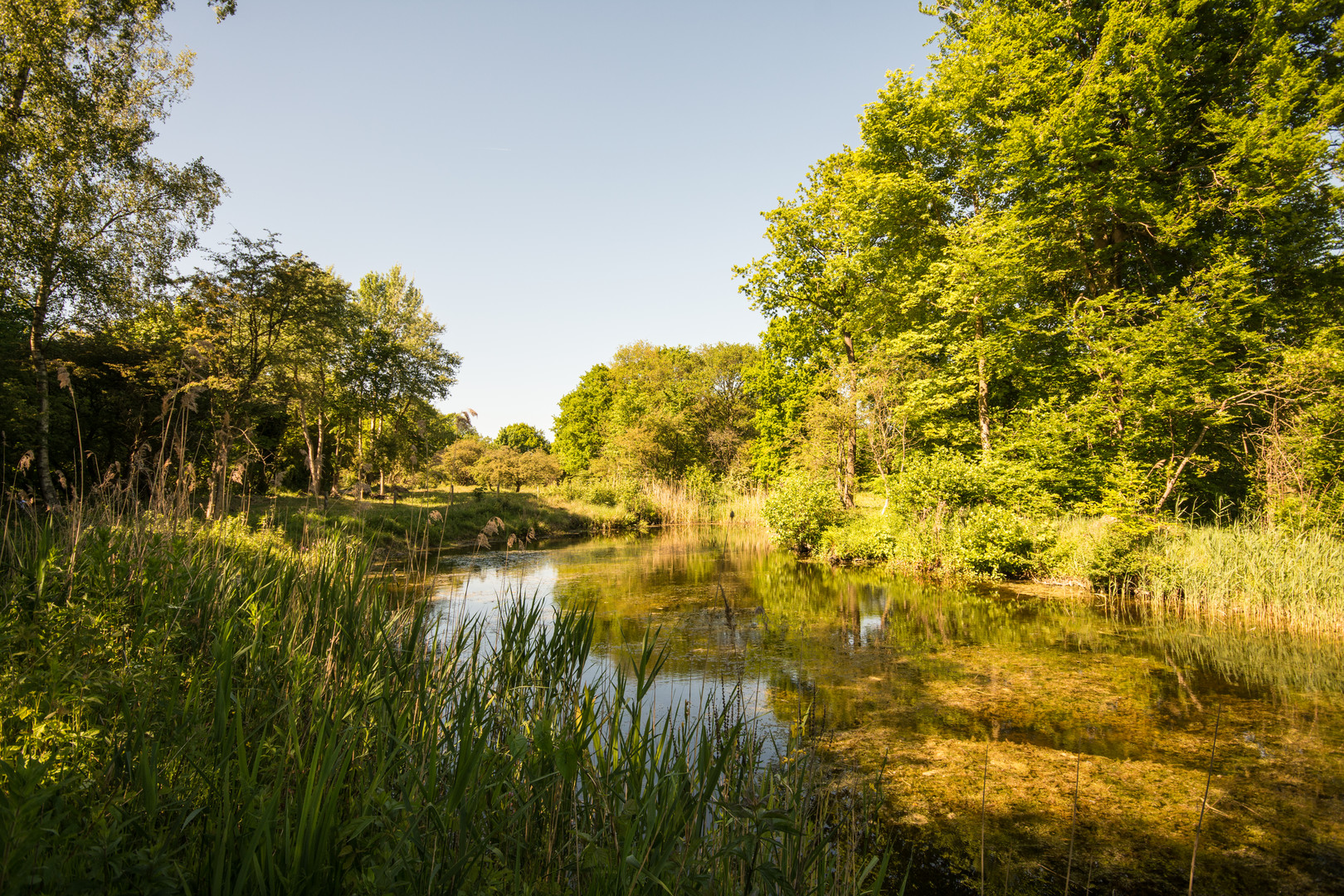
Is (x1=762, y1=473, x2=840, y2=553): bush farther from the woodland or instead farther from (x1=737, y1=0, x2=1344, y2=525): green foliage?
(x1=737, y1=0, x2=1344, y2=525): green foliage

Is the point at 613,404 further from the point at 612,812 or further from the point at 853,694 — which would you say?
the point at 612,812

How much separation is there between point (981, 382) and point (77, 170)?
1894 centimetres

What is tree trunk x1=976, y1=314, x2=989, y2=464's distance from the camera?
13586 mm

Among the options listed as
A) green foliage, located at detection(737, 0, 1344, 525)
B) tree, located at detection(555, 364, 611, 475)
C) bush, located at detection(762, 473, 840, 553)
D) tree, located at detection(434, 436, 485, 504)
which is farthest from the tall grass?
tree, located at detection(555, 364, 611, 475)

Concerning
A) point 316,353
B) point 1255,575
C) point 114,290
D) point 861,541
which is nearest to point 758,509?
point 861,541

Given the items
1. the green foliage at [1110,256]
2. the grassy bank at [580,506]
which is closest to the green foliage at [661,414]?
the grassy bank at [580,506]

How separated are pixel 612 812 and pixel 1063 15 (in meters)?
17.0

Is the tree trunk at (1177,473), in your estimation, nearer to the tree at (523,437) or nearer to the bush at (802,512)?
the bush at (802,512)

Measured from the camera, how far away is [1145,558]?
348 inches

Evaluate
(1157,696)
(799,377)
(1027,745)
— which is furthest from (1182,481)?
(799,377)

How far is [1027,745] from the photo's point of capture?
4238 mm

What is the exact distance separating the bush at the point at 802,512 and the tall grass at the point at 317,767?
11.4 m

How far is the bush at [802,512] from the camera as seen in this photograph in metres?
14.6

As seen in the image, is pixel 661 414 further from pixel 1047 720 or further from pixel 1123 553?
pixel 1047 720
